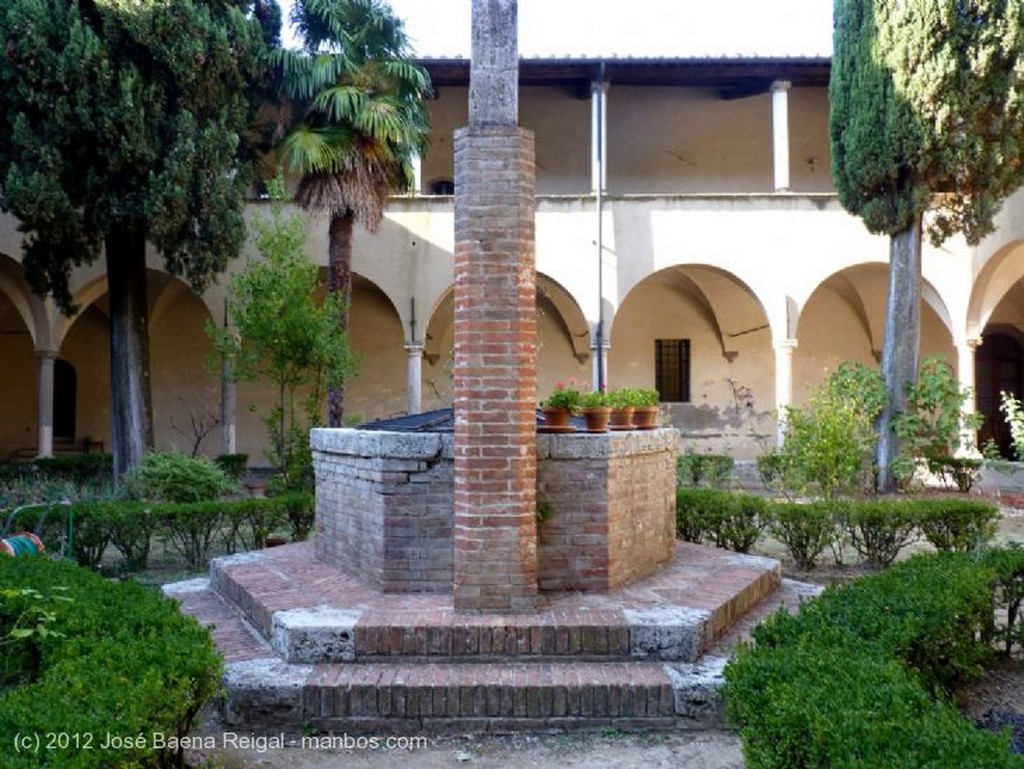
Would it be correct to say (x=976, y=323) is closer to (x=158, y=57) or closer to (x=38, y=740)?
(x=158, y=57)

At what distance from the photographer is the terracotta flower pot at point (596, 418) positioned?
530 cm

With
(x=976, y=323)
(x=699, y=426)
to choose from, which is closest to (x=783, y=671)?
(x=976, y=323)

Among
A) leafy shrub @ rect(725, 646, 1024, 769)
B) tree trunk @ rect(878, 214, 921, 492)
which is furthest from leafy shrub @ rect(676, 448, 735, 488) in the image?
leafy shrub @ rect(725, 646, 1024, 769)

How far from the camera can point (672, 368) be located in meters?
17.9

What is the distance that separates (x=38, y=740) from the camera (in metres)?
2.27

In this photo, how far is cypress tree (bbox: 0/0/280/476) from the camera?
9.80 m

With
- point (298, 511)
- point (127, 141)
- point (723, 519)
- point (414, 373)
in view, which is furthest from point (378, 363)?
point (723, 519)

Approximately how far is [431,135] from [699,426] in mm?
8389

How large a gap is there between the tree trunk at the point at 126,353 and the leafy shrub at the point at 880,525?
29.8ft

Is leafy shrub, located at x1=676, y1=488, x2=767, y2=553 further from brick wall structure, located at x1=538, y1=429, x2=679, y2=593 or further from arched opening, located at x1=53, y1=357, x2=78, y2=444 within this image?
arched opening, located at x1=53, y1=357, x2=78, y2=444

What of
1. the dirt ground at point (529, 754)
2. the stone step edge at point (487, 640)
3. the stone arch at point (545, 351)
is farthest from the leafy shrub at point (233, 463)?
the dirt ground at point (529, 754)

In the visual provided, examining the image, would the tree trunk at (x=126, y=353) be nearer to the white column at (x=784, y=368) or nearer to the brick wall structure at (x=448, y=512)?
the brick wall structure at (x=448, y=512)

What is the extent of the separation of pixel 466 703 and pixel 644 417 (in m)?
2.81

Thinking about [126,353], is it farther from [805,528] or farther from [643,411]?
[805,528]
